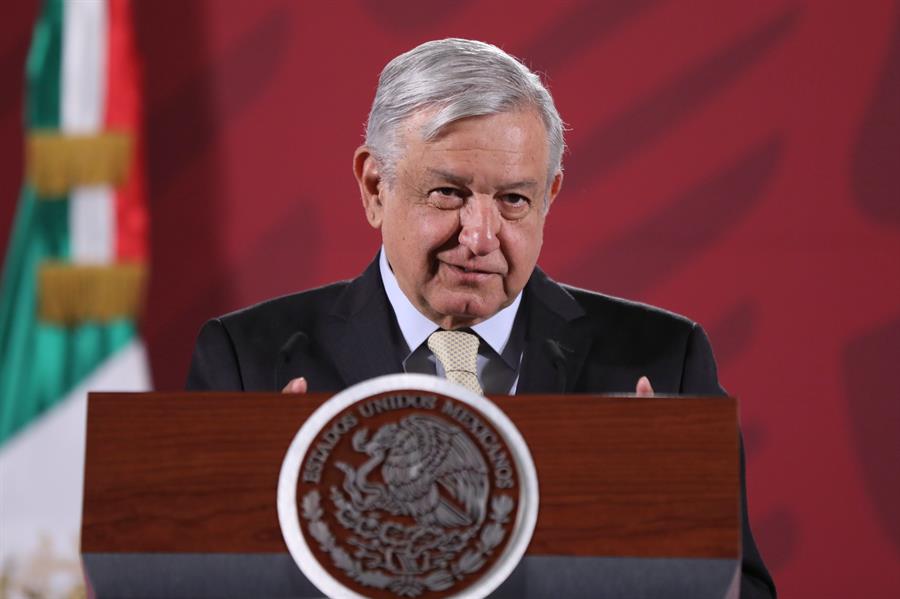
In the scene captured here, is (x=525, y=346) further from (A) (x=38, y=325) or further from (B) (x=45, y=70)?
(B) (x=45, y=70)

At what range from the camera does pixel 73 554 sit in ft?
9.86

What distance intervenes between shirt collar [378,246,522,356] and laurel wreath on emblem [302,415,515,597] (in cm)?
67

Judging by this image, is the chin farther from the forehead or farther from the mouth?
the forehead

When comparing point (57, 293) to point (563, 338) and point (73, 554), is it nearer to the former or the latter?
point (73, 554)

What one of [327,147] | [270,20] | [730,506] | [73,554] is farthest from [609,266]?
[730,506]

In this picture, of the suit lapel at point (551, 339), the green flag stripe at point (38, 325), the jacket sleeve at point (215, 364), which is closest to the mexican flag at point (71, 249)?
the green flag stripe at point (38, 325)

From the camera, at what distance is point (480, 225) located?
1689mm

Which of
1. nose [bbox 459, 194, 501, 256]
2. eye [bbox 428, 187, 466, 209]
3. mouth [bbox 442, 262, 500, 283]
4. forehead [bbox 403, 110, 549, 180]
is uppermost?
forehead [bbox 403, 110, 549, 180]

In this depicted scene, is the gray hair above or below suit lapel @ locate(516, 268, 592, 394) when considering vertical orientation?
above

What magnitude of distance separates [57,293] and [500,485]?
2371 millimetres

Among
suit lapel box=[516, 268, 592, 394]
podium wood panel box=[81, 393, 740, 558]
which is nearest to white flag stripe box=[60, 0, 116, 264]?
suit lapel box=[516, 268, 592, 394]

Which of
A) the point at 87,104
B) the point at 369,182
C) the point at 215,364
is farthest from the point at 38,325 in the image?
the point at 369,182

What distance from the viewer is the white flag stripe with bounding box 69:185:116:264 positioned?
324 centimetres

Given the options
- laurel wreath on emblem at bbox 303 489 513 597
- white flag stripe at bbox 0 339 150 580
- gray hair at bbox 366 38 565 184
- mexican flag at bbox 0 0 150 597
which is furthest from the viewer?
mexican flag at bbox 0 0 150 597
